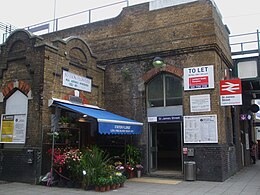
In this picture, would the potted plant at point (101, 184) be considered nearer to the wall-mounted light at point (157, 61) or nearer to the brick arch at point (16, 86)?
the brick arch at point (16, 86)

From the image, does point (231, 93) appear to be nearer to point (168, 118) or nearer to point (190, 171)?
point (168, 118)

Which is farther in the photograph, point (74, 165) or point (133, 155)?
point (133, 155)

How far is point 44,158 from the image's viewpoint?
11.4 meters

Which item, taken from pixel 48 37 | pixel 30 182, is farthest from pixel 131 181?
pixel 48 37

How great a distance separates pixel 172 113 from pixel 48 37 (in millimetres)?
A: 9868

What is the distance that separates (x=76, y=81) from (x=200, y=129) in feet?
20.4

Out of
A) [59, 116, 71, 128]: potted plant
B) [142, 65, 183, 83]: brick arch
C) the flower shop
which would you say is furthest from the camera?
[142, 65, 183, 83]: brick arch

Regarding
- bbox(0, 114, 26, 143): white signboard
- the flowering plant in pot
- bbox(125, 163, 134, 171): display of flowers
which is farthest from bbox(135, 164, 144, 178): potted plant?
bbox(0, 114, 26, 143): white signboard

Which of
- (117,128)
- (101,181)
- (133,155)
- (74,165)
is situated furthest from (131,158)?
(101,181)

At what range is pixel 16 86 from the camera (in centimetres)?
1270

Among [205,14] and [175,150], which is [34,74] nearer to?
[205,14]

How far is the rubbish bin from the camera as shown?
1268 centimetres

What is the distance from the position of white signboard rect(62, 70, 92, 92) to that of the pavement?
15.3 ft

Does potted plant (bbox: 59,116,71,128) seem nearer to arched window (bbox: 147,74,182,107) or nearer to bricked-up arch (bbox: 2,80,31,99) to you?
bricked-up arch (bbox: 2,80,31,99)
